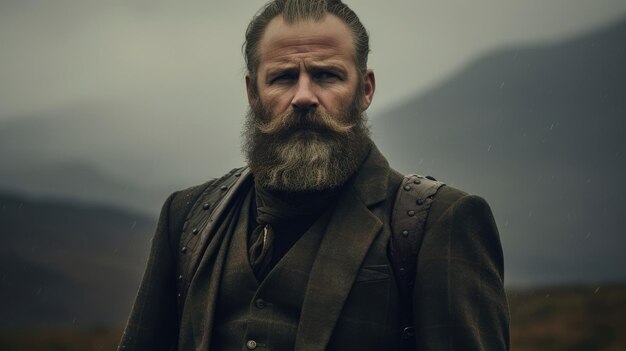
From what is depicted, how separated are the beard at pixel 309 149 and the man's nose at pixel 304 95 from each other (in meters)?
0.03

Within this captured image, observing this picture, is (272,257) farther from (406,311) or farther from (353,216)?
(406,311)

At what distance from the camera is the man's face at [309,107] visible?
3600 millimetres

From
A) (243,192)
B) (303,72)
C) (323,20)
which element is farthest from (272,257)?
(323,20)

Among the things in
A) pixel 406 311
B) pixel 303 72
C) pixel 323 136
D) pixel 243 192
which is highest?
pixel 303 72

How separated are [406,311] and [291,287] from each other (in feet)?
1.42

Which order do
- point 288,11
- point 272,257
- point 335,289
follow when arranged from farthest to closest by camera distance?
point 288,11
point 272,257
point 335,289

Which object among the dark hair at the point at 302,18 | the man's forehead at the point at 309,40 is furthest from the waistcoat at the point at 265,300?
the dark hair at the point at 302,18

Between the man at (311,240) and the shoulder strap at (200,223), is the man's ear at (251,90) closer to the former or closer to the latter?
the man at (311,240)

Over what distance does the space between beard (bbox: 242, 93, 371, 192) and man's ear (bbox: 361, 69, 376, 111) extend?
0.34 ft

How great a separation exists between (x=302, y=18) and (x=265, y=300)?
117 centimetres

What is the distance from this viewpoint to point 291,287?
338 cm

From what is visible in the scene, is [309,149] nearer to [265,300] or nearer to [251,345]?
[265,300]

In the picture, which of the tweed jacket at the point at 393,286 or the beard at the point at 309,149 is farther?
the beard at the point at 309,149

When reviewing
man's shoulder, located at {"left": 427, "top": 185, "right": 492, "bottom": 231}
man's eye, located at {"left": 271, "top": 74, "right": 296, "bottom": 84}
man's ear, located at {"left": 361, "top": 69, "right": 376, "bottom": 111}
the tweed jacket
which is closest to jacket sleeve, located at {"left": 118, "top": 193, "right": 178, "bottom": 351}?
the tweed jacket
